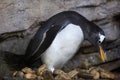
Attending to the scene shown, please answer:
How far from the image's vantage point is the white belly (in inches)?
99.0

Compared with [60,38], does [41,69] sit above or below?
below

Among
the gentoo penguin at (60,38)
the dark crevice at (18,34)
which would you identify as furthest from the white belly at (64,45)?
the dark crevice at (18,34)

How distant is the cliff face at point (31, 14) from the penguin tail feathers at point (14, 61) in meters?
0.06

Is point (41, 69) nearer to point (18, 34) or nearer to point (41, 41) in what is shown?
point (41, 41)

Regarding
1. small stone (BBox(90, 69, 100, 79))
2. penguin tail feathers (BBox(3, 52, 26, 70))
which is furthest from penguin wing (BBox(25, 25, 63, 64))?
small stone (BBox(90, 69, 100, 79))

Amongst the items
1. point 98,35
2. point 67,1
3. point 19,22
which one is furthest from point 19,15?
point 98,35

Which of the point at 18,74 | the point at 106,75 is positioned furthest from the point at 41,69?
the point at 106,75

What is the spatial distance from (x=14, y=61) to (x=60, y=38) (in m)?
0.34

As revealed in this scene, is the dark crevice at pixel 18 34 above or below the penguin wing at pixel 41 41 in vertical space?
above

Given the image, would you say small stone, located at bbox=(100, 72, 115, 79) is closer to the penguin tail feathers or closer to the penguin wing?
the penguin wing

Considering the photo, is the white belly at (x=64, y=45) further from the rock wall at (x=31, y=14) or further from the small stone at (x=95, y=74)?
the rock wall at (x=31, y=14)

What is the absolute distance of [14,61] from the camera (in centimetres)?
270

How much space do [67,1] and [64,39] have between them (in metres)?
0.41

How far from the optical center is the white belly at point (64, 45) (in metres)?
2.52
